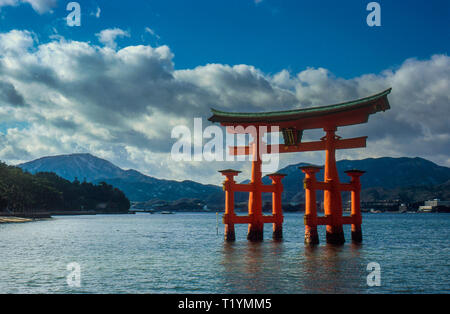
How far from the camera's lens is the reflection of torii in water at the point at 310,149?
99.8 ft

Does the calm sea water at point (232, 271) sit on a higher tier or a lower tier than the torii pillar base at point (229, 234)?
lower

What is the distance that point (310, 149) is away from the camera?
33844 millimetres

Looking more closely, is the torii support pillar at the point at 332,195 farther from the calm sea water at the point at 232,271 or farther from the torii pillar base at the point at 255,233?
the torii pillar base at the point at 255,233

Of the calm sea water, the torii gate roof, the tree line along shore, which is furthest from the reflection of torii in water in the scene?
the tree line along shore

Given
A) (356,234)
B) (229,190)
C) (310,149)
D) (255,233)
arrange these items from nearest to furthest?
(229,190), (310,149), (356,234), (255,233)

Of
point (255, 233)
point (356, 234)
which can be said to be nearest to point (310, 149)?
point (356, 234)

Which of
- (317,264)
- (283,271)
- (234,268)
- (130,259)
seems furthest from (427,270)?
(130,259)

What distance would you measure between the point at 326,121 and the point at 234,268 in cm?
1416

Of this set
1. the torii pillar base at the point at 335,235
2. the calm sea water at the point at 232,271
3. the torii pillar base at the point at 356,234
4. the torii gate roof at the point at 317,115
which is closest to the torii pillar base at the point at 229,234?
the calm sea water at the point at 232,271

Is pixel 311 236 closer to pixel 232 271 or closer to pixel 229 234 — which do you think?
pixel 229 234

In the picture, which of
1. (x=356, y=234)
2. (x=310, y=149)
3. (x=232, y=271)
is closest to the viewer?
(x=232, y=271)

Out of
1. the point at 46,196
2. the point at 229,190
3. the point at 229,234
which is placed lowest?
the point at 229,234

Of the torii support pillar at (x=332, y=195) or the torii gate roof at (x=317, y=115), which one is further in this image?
the torii support pillar at (x=332, y=195)
